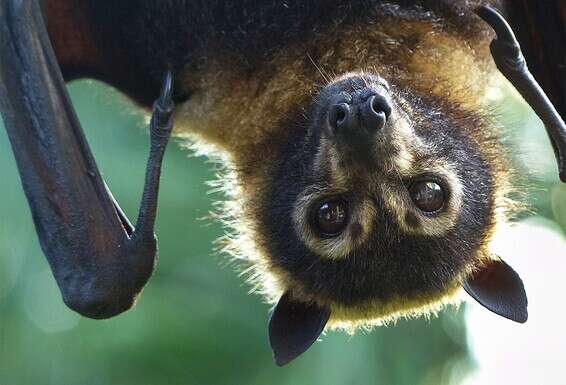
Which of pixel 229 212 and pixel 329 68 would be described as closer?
pixel 329 68

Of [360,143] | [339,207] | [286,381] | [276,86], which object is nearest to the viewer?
[360,143]

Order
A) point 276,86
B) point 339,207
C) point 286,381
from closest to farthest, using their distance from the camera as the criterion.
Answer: point 339,207 → point 276,86 → point 286,381

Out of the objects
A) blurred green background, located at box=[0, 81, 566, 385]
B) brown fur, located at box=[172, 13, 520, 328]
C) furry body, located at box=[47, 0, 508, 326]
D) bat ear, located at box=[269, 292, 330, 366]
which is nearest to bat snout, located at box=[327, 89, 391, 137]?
furry body, located at box=[47, 0, 508, 326]

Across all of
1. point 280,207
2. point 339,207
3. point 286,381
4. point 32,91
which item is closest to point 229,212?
point 280,207

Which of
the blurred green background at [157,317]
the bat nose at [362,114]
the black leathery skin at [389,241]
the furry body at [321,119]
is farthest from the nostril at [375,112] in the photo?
the blurred green background at [157,317]

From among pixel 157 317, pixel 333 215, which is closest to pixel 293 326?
pixel 333 215

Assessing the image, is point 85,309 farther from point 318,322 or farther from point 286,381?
point 286,381
